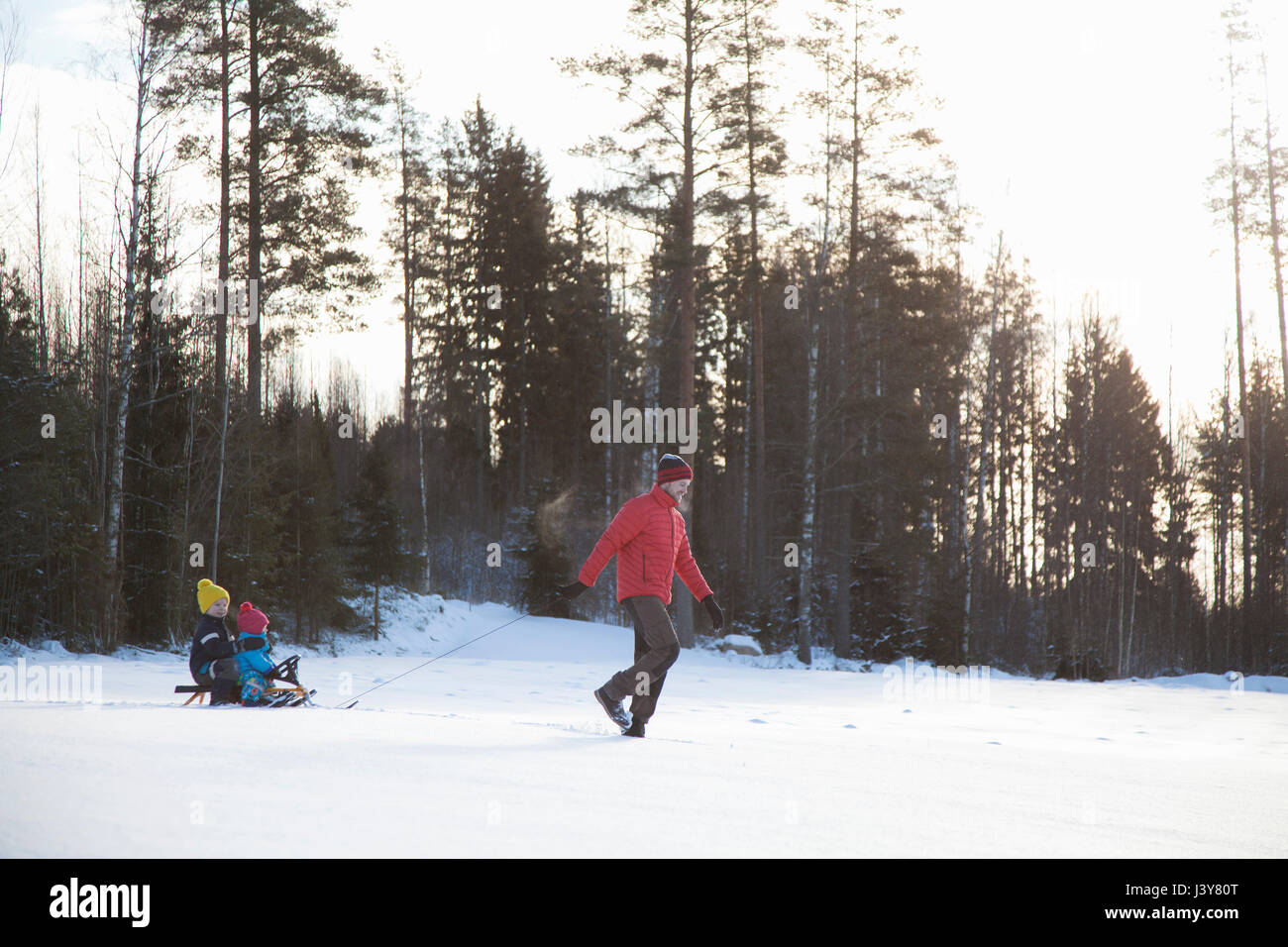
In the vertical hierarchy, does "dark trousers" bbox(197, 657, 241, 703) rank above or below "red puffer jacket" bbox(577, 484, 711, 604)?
below

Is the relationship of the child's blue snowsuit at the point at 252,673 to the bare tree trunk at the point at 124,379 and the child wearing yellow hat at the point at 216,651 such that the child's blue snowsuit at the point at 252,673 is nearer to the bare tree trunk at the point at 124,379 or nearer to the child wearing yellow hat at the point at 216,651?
the child wearing yellow hat at the point at 216,651

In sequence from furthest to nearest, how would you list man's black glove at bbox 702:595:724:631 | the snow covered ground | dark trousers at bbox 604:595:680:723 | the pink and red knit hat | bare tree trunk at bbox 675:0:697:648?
bare tree trunk at bbox 675:0:697:648 → the pink and red knit hat → man's black glove at bbox 702:595:724:631 → dark trousers at bbox 604:595:680:723 → the snow covered ground

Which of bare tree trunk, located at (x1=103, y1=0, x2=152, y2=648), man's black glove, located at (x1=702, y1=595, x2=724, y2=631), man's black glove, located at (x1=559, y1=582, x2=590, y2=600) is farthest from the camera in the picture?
bare tree trunk, located at (x1=103, y1=0, x2=152, y2=648)

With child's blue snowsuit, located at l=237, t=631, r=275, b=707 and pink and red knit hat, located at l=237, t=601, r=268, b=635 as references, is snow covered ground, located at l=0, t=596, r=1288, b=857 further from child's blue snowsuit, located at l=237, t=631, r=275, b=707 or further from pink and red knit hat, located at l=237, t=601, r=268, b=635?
pink and red knit hat, located at l=237, t=601, r=268, b=635

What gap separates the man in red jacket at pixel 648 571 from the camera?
616 cm

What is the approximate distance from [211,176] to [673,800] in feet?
63.5

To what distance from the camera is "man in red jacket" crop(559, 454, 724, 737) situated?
6164mm

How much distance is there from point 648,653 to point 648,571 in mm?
539

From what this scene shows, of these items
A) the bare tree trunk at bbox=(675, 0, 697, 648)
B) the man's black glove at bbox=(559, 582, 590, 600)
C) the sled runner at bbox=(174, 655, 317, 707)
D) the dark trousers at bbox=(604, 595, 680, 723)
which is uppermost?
the bare tree trunk at bbox=(675, 0, 697, 648)

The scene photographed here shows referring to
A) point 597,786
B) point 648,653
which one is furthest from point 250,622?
point 597,786

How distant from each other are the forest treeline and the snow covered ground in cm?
737

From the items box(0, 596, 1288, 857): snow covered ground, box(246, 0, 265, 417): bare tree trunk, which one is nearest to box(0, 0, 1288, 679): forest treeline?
box(246, 0, 265, 417): bare tree trunk

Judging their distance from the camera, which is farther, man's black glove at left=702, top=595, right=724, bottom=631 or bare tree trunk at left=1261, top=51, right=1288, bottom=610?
bare tree trunk at left=1261, top=51, right=1288, bottom=610

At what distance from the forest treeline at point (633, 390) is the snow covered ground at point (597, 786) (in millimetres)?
7368
